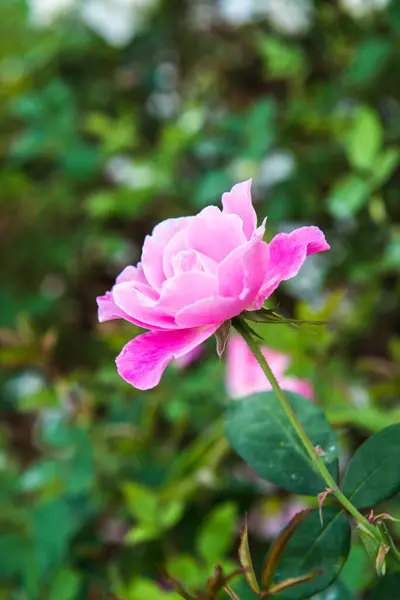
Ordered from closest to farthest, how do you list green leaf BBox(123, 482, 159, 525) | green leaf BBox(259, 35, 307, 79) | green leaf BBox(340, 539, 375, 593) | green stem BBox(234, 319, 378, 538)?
green stem BBox(234, 319, 378, 538), green leaf BBox(340, 539, 375, 593), green leaf BBox(123, 482, 159, 525), green leaf BBox(259, 35, 307, 79)

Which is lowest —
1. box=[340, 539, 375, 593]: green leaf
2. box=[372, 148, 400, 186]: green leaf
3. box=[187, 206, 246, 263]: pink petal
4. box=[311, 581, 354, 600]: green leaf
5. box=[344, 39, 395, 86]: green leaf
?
box=[340, 539, 375, 593]: green leaf

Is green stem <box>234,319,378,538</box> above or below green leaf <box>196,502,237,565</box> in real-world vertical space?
above

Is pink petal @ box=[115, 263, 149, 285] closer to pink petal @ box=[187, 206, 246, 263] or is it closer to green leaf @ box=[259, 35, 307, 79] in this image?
pink petal @ box=[187, 206, 246, 263]

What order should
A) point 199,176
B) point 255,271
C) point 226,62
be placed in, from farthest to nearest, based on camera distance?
1. point 226,62
2. point 199,176
3. point 255,271

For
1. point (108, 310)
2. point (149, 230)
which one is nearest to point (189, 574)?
point (108, 310)

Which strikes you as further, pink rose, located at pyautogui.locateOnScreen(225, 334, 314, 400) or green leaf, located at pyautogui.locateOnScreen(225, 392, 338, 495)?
pink rose, located at pyautogui.locateOnScreen(225, 334, 314, 400)

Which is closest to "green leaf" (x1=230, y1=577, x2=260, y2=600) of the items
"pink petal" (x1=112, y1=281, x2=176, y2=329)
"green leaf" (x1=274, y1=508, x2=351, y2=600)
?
"green leaf" (x1=274, y1=508, x2=351, y2=600)

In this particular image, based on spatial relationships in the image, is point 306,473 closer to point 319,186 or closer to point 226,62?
point 319,186

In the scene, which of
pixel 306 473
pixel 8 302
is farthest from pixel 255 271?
pixel 8 302
